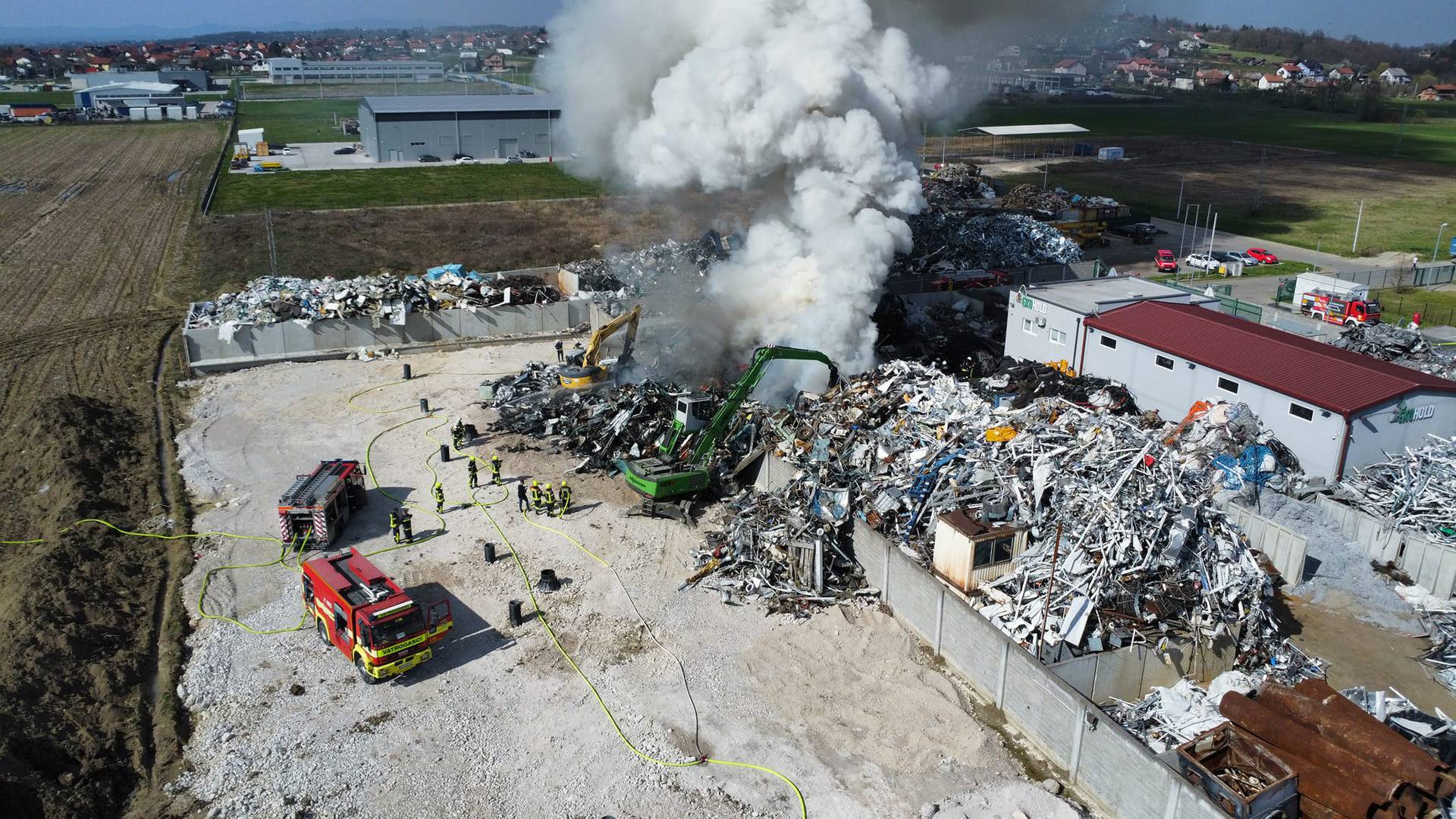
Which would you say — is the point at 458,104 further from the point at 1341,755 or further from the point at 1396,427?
the point at 1341,755

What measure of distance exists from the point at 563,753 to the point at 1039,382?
18658 mm

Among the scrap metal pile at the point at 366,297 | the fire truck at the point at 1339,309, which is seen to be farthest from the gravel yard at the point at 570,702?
the fire truck at the point at 1339,309

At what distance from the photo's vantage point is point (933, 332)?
3709 centimetres

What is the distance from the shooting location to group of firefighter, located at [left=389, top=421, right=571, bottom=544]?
23328 mm

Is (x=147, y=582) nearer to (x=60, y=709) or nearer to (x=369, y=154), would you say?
(x=60, y=709)

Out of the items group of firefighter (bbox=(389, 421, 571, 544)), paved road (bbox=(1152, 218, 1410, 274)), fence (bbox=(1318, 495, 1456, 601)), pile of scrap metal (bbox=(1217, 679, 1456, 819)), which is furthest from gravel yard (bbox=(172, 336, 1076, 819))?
paved road (bbox=(1152, 218, 1410, 274))

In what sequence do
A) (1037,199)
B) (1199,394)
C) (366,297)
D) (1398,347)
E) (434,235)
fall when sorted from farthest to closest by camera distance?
(1037,199), (434,235), (366,297), (1398,347), (1199,394)

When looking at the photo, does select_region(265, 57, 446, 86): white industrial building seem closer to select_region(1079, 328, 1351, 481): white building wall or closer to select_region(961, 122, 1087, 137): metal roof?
select_region(961, 122, 1087, 137): metal roof

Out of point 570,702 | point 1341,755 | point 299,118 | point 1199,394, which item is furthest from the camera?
point 299,118

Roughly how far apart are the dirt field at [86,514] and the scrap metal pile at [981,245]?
32111 millimetres

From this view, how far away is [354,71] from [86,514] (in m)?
144

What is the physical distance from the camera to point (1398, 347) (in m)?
32.9

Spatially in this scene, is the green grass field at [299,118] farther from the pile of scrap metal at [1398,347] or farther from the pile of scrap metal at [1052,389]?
the pile of scrap metal at [1398,347]

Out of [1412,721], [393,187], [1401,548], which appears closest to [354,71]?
[393,187]
